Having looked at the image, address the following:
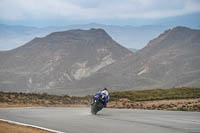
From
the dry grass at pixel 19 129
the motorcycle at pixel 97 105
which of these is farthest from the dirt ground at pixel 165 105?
the dry grass at pixel 19 129

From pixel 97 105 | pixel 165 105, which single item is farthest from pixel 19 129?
pixel 165 105

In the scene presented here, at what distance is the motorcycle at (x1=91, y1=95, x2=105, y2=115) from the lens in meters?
21.8

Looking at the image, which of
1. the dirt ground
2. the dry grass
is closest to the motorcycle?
the dry grass

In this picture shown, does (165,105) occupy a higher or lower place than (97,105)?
lower

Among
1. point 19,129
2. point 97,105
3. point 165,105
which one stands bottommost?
point 19,129

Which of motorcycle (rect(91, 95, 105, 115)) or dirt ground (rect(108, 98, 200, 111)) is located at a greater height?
motorcycle (rect(91, 95, 105, 115))

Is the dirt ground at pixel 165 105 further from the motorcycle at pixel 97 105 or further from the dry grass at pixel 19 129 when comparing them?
the dry grass at pixel 19 129

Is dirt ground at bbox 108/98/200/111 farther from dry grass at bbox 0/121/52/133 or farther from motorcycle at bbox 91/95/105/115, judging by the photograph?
dry grass at bbox 0/121/52/133

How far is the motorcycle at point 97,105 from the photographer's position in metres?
21.8

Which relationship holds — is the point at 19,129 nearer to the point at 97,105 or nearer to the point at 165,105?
the point at 97,105

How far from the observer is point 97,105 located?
21.8 m

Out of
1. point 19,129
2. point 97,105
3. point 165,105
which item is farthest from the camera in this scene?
point 165,105

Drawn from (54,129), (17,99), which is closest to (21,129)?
(54,129)

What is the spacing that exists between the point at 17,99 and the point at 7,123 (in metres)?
19.8
